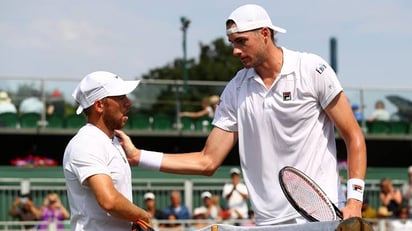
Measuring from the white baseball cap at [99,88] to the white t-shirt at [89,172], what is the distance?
0.16 meters

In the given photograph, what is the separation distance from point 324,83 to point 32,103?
57.2ft

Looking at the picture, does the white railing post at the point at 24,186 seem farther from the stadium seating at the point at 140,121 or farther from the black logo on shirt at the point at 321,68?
the black logo on shirt at the point at 321,68

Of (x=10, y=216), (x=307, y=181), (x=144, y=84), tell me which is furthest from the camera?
(x=144, y=84)

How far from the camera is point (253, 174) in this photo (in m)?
6.66

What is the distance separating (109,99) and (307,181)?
1.27m

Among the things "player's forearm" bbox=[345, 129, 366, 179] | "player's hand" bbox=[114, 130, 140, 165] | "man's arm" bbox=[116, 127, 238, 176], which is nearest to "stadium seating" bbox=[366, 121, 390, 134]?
"man's arm" bbox=[116, 127, 238, 176]

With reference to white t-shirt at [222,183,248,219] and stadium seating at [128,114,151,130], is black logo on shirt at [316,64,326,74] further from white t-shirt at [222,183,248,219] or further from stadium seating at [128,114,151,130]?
stadium seating at [128,114,151,130]

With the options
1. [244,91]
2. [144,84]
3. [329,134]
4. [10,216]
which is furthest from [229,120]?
[144,84]

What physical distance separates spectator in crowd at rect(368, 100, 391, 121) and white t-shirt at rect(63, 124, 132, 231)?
Answer: 19.8 meters

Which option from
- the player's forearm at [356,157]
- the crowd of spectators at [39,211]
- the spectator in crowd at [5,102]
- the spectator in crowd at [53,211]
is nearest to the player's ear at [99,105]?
the player's forearm at [356,157]

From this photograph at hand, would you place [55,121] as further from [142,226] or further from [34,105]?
[142,226]

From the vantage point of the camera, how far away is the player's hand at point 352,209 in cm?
597

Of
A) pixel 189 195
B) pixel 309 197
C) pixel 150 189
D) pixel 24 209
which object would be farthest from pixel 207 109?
pixel 309 197

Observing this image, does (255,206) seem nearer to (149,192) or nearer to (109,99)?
(109,99)
